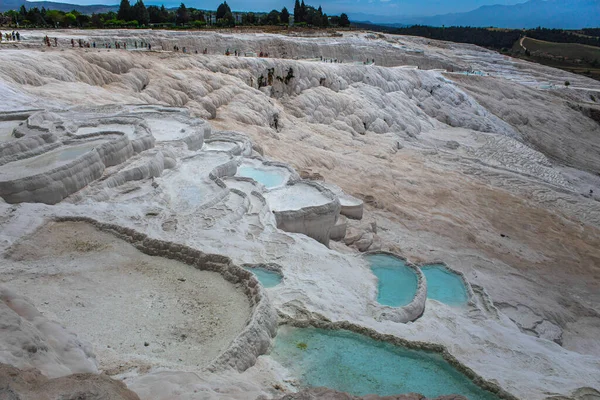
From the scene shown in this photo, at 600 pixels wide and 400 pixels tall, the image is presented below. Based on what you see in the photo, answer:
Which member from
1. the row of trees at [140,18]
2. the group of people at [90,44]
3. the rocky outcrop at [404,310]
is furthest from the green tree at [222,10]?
the rocky outcrop at [404,310]

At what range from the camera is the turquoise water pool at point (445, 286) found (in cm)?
805

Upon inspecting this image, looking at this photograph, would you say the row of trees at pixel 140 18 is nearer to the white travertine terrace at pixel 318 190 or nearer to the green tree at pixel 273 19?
the green tree at pixel 273 19

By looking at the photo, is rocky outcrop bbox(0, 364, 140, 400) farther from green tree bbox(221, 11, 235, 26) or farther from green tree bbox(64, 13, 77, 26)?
green tree bbox(221, 11, 235, 26)

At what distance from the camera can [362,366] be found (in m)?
5.07

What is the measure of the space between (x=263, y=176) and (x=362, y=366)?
271 inches

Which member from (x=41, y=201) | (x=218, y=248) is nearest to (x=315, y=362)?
(x=218, y=248)

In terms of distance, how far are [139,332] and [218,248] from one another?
7.88 feet

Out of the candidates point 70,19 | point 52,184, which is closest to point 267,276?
point 52,184

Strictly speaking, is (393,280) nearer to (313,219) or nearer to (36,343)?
(313,219)

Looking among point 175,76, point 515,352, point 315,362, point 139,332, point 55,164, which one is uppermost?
point 175,76

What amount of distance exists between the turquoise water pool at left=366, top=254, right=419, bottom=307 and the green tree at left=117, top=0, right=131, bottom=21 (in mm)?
41228

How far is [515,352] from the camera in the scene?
6.16m

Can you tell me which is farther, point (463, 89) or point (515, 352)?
point (463, 89)

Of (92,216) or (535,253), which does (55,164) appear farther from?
(535,253)
